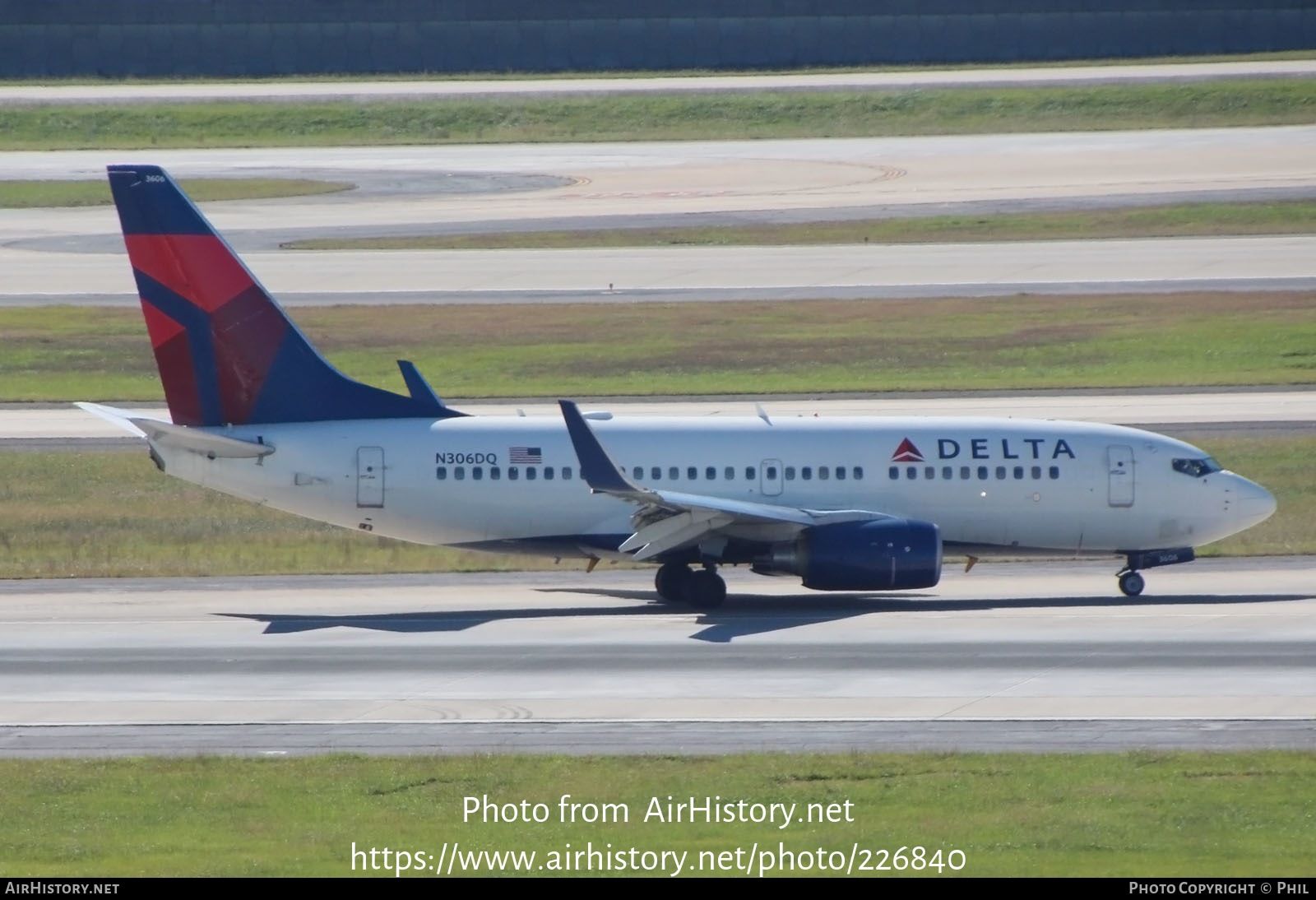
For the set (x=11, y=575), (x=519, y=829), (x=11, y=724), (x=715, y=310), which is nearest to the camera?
(x=519, y=829)

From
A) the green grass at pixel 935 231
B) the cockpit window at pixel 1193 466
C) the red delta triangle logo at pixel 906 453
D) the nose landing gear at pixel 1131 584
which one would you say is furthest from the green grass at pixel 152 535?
the green grass at pixel 935 231

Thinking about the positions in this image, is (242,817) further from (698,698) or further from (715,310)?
(715,310)

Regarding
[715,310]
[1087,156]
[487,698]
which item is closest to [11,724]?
[487,698]

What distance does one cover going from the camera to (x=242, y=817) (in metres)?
20.5

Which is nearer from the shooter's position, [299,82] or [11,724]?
[11,724]

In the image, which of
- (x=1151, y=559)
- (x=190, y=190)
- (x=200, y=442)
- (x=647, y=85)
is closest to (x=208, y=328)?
(x=200, y=442)

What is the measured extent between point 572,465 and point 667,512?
2.50 metres

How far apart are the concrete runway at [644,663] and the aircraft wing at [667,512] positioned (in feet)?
4.70

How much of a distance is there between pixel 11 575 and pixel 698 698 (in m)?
17.9

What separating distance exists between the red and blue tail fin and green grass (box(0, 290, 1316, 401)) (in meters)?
19.5

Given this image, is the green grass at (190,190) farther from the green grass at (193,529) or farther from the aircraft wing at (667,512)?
the aircraft wing at (667,512)

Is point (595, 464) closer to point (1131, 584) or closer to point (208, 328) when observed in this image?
point (208, 328)

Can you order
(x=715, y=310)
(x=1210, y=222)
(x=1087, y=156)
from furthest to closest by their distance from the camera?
(x=1087, y=156), (x=1210, y=222), (x=715, y=310)

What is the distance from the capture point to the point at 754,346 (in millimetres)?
59969
